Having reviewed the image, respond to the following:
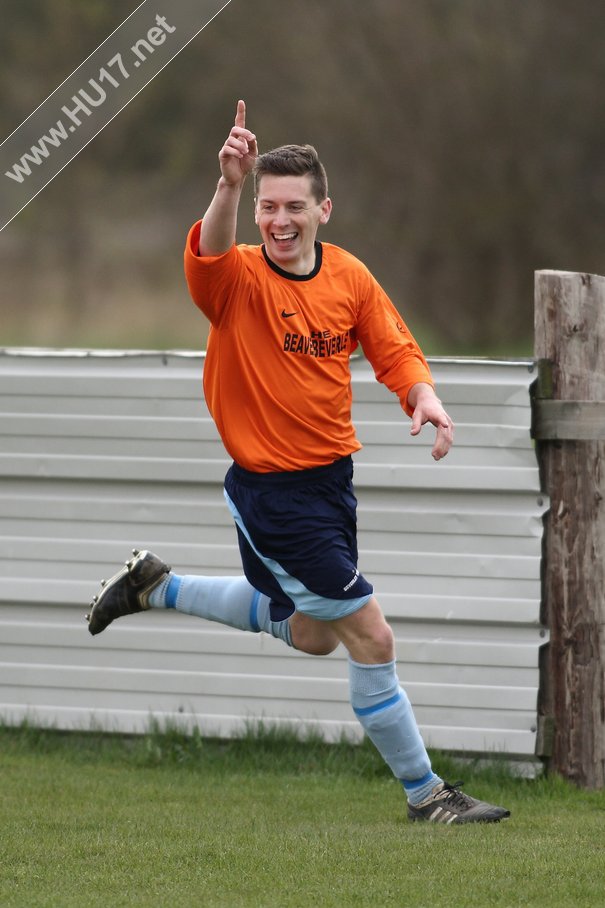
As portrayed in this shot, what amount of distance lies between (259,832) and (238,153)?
198cm

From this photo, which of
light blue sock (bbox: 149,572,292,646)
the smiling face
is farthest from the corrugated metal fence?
the smiling face

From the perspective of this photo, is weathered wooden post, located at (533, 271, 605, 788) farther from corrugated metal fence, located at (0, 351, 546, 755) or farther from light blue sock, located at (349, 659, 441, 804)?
light blue sock, located at (349, 659, 441, 804)

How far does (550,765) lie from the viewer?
16.9 ft

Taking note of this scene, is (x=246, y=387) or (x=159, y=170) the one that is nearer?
(x=246, y=387)

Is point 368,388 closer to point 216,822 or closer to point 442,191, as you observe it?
point 216,822

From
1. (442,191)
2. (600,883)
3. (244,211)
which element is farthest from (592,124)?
(600,883)

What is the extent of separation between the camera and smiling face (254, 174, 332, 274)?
13.8 feet

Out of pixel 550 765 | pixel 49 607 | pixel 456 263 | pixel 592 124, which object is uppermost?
pixel 592 124

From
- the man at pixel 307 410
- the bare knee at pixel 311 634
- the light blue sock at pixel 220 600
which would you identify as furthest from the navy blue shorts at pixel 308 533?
the light blue sock at pixel 220 600

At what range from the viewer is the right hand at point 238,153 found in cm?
378

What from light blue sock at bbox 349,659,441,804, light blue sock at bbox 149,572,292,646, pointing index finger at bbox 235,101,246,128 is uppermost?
pointing index finger at bbox 235,101,246,128

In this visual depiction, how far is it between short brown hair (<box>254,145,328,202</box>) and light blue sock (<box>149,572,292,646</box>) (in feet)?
4.41

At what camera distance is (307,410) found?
4.29 m

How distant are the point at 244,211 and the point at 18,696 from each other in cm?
2510
